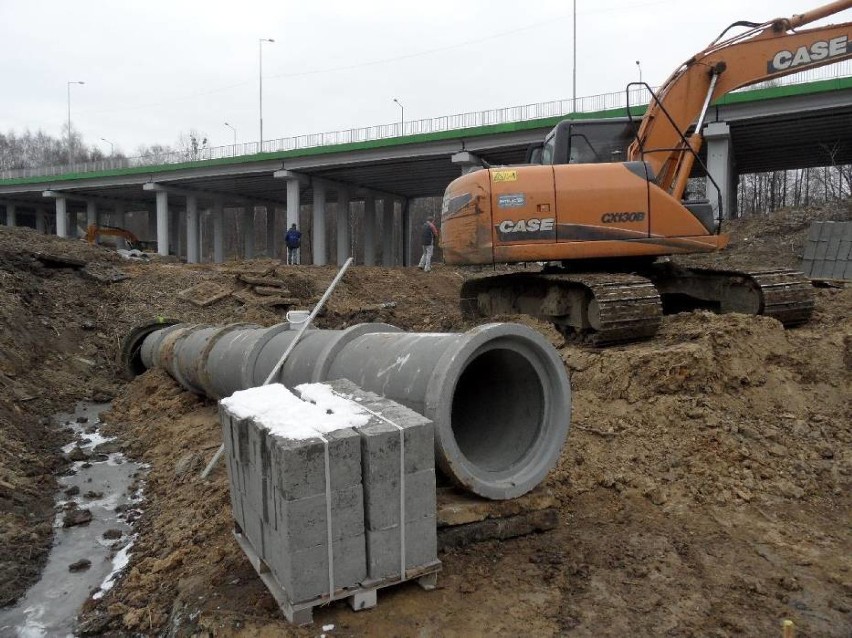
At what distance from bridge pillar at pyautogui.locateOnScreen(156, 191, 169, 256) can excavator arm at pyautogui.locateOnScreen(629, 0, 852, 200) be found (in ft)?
96.3

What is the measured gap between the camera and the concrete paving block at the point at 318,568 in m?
2.88

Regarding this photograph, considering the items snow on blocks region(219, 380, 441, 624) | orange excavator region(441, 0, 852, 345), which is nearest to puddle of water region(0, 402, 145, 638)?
snow on blocks region(219, 380, 441, 624)

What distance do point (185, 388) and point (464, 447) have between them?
538 centimetres

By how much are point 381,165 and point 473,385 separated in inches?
873

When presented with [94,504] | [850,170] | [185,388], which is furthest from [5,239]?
[850,170]

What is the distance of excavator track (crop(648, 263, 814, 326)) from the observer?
731 centimetres

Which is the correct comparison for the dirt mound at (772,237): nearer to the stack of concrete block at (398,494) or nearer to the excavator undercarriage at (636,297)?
the excavator undercarriage at (636,297)

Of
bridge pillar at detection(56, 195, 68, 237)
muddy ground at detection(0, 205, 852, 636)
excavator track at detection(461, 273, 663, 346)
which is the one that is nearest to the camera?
muddy ground at detection(0, 205, 852, 636)

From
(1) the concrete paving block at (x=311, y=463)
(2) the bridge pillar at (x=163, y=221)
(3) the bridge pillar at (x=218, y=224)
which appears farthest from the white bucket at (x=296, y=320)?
(3) the bridge pillar at (x=218, y=224)

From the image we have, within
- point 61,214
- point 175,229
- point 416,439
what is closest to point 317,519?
point 416,439

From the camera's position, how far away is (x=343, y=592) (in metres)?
2.99

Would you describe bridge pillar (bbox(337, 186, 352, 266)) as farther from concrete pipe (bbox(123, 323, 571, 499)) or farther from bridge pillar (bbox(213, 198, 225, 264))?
concrete pipe (bbox(123, 323, 571, 499))

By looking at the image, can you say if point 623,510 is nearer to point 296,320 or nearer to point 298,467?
point 298,467

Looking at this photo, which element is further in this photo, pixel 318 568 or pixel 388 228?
pixel 388 228
